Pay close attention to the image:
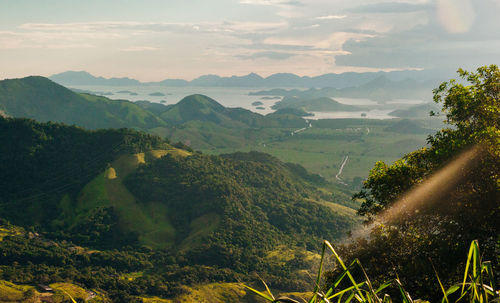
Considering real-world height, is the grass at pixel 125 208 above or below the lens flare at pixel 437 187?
below

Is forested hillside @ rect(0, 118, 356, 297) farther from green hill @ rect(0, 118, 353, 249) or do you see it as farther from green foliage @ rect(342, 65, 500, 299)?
green foliage @ rect(342, 65, 500, 299)

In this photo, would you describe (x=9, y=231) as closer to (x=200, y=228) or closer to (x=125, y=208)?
(x=125, y=208)

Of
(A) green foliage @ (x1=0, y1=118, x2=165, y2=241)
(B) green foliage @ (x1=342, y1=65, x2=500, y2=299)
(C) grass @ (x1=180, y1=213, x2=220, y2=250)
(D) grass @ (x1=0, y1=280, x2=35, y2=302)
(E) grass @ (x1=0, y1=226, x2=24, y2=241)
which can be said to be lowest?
(C) grass @ (x1=180, y1=213, x2=220, y2=250)

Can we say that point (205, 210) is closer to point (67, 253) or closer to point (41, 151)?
point (67, 253)

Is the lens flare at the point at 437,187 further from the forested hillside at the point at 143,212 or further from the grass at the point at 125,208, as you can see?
the grass at the point at 125,208

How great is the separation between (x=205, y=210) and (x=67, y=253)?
45511 millimetres

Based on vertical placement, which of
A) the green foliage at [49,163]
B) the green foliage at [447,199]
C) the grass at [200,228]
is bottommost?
the grass at [200,228]

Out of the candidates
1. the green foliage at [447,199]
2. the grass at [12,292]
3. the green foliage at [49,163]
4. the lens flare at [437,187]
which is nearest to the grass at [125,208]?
the green foliage at [49,163]

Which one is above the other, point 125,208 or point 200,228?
point 125,208

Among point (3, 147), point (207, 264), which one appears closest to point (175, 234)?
point (207, 264)

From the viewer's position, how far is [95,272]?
290ft

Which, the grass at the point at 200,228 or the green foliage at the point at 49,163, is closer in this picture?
the grass at the point at 200,228

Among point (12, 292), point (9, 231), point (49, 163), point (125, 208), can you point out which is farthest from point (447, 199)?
point (49, 163)

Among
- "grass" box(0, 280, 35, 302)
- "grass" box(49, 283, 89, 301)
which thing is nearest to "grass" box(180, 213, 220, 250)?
"grass" box(49, 283, 89, 301)
